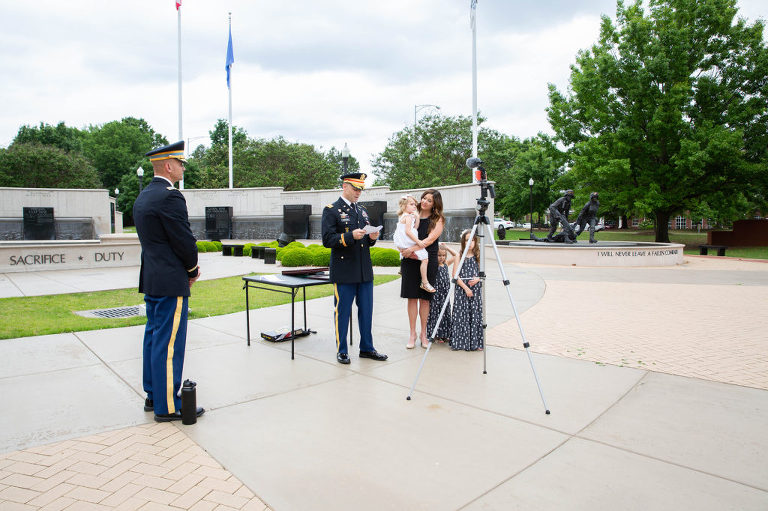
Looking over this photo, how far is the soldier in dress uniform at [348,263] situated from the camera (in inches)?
214

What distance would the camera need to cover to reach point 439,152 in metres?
39.8

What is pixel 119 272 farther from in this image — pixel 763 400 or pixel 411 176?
pixel 411 176

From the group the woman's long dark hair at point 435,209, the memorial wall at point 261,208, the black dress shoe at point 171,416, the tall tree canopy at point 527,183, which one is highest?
the tall tree canopy at point 527,183

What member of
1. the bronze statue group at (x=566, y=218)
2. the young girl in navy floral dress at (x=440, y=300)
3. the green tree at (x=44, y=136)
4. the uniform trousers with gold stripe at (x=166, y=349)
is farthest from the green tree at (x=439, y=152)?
the green tree at (x=44, y=136)

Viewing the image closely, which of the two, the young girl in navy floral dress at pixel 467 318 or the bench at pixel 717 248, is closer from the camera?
the young girl in navy floral dress at pixel 467 318

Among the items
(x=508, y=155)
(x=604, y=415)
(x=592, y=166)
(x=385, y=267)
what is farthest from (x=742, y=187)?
(x=604, y=415)

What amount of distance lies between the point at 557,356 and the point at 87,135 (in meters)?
94.0

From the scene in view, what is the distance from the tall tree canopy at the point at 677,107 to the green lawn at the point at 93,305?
19.9 meters

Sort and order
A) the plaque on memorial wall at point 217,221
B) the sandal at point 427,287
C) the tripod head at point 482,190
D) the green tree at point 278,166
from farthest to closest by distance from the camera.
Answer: the green tree at point 278,166
the plaque on memorial wall at point 217,221
the sandal at point 427,287
the tripod head at point 482,190

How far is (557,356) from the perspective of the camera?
5.76 m

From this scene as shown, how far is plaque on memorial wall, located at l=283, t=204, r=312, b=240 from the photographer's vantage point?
1226 inches

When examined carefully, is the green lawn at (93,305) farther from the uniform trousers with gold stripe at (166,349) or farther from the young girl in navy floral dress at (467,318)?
the young girl in navy floral dress at (467,318)

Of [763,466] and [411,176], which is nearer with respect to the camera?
[763,466]

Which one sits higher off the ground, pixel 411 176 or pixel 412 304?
pixel 411 176
